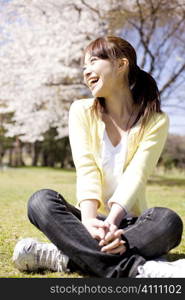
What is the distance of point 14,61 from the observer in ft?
32.2

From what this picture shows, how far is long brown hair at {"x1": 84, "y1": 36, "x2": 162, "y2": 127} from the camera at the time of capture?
2.17 m

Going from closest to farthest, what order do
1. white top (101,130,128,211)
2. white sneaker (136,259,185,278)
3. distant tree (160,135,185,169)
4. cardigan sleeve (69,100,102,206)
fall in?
1. white sneaker (136,259,185,278)
2. cardigan sleeve (69,100,102,206)
3. white top (101,130,128,211)
4. distant tree (160,135,185,169)

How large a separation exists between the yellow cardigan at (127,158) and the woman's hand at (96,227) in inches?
5.2

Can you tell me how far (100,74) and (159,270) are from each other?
1.05m

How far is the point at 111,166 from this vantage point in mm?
2143

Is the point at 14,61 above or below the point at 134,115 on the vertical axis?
below

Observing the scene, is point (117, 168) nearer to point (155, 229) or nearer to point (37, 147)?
point (155, 229)

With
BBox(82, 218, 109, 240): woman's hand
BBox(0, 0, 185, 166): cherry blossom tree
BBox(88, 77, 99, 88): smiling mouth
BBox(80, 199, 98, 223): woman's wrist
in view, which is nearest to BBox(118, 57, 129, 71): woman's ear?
BBox(88, 77, 99, 88): smiling mouth

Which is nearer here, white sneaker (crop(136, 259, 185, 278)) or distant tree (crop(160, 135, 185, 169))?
white sneaker (crop(136, 259, 185, 278))

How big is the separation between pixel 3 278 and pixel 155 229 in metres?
0.73

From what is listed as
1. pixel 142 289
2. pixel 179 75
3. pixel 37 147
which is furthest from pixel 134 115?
pixel 37 147

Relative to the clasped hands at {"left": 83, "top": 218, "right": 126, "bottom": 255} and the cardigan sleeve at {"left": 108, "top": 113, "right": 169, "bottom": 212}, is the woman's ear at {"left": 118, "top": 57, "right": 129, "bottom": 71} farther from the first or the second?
the clasped hands at {"left": 83, "top": 218, "right": 126, "bottom": 255}

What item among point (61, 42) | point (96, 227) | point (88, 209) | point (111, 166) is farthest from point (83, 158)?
point (61, 42)

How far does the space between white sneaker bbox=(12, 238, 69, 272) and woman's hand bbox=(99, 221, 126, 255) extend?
0.28 metres
